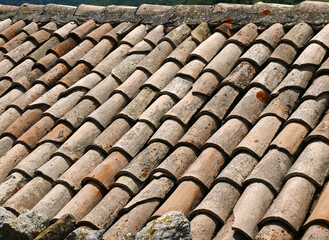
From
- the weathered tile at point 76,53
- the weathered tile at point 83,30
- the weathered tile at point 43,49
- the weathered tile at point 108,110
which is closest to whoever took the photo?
the weathered tile at point 108,110

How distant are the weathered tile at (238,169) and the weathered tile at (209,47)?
5.08 ft

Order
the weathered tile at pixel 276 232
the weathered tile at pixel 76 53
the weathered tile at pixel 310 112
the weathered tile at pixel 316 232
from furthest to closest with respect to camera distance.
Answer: the weathered tile at pixel 76 53, the weathered tile at pixel 310 112, the weathered tile at pixel 276 232, the weathered tile at pixel 316 232

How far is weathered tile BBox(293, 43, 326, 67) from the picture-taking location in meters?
4.00

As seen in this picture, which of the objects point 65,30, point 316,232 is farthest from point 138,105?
point 65,30

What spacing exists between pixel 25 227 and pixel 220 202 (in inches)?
49.0

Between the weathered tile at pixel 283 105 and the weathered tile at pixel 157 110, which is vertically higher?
the weathered tile at pixel 283 105

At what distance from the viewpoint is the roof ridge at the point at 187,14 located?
15.6ft

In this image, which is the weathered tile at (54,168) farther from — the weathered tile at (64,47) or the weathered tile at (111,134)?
the weathered tile at (64,47)

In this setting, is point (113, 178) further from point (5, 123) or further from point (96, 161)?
point (5, 123)

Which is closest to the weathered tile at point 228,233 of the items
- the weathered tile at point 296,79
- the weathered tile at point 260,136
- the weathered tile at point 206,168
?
the weathered tile at point 206,168

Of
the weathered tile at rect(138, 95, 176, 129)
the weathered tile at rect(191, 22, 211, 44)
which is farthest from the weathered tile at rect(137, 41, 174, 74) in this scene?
the weathered tile at rect(138, 95, 176, 129)

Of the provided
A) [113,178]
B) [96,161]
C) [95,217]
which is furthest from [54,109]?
[95,217]

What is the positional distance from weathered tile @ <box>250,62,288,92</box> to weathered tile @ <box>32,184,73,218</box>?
1.87m

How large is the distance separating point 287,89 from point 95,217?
6.36 feet
